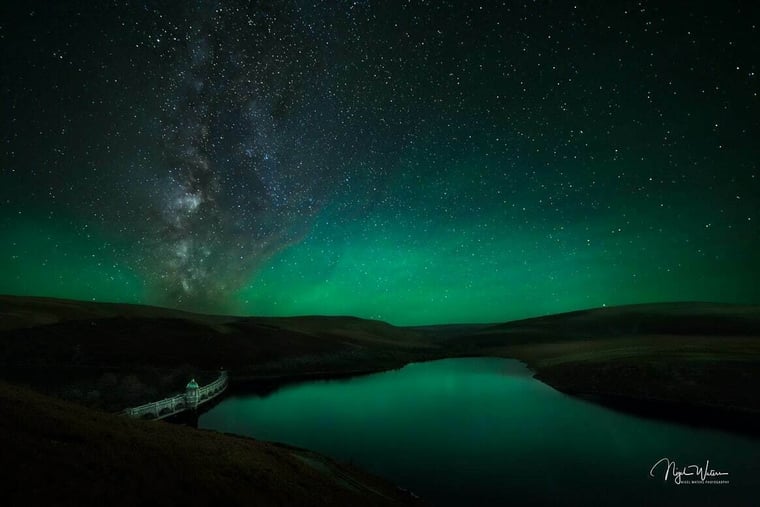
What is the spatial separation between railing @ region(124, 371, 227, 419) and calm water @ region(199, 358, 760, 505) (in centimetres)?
239

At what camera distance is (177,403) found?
4116 cm

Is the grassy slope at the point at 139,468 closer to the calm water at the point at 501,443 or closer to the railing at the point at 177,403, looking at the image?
the calm water at the point at 501,443

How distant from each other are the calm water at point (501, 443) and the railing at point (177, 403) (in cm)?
239

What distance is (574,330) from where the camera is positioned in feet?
459

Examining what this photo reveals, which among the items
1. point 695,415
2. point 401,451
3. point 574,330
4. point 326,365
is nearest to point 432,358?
→ point 326,365
